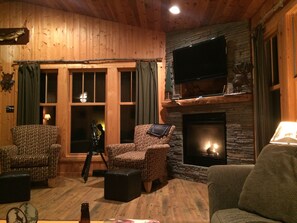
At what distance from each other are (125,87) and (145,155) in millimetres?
1977

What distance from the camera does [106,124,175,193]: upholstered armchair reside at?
12.0ft

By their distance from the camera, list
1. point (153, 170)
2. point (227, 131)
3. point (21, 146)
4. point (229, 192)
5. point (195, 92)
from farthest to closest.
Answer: point (195, 92), point (21, 146), point (227, 131), point (153, 170), point (229, 192)

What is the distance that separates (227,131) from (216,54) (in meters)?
1.24

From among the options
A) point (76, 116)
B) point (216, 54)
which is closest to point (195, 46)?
point (216, 54)

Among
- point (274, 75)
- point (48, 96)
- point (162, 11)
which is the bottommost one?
point (48, 96)

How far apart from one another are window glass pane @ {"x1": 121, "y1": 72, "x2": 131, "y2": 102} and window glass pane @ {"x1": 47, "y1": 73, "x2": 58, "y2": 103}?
1.34 meters

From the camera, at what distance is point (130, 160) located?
374 cm

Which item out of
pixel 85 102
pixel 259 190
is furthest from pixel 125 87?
pixel 259 190

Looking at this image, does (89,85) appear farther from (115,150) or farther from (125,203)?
(125,203)

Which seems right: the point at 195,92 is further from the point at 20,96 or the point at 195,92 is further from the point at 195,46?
the point at 20,96

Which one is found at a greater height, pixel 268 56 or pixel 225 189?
pixel 268 56

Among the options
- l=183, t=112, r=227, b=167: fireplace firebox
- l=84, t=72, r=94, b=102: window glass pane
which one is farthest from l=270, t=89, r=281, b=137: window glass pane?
l=84, t=72, r=94, b=102: window glass pane

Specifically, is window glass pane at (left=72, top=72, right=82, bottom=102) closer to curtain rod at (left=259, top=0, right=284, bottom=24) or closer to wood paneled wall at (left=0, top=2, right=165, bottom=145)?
wood paneled wall at (left=0, top=2, right=165, bottom=145)

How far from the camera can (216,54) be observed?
4176 millimetres
